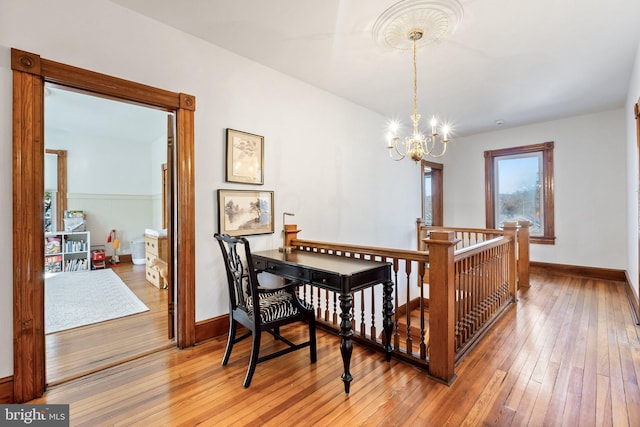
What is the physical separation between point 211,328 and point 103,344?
3.06 ft

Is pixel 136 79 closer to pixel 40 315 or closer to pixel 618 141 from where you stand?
pixel 40 315

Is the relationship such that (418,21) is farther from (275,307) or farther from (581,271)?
(581,271)

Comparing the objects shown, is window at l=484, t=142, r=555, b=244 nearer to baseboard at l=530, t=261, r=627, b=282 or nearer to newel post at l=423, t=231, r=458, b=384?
baseboard at l=530, t=261, r=627, b=282

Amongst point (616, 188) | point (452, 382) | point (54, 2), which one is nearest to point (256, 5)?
point (54, 2)

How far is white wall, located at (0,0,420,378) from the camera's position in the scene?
6.10 feet

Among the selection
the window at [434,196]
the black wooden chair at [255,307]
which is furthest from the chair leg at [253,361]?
the window at [434,196]

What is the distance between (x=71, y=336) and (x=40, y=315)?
1.13 meters

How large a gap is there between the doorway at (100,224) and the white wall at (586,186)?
620 cm

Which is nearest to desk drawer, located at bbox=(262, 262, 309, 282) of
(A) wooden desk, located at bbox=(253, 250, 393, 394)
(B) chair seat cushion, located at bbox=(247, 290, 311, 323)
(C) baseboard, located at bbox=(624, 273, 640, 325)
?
(A) wooden desk, located at bbox=(253, 250, 393, 394)

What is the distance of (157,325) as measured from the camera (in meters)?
2.99

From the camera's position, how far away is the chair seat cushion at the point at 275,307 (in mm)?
2041

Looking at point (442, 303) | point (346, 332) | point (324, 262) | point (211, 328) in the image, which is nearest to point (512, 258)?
point (442, 303)

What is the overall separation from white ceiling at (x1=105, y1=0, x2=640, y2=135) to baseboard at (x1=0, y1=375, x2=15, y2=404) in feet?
8.72

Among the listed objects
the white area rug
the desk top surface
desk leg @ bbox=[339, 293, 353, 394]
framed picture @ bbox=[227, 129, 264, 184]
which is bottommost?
the white area rug
